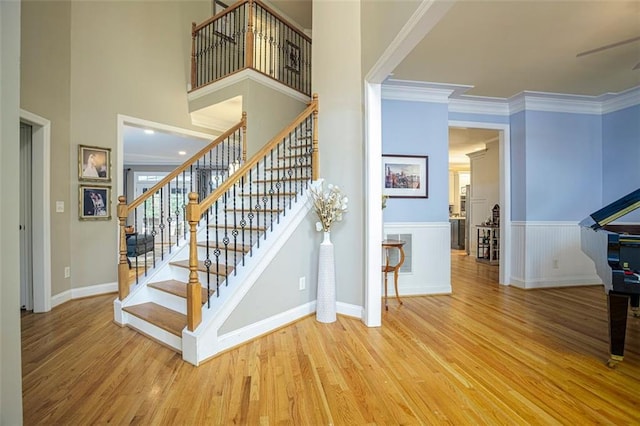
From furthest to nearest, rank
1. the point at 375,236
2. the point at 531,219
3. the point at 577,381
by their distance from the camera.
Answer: the point at 531,219
the point at 375,236
the point at 577,381

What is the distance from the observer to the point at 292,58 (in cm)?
524

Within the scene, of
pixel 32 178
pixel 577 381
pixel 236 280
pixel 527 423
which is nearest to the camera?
pixel 527 423

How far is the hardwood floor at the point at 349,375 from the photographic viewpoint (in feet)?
5.49

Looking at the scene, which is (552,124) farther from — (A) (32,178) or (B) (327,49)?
(A) (32,178)

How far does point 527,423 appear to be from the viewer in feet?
5.22

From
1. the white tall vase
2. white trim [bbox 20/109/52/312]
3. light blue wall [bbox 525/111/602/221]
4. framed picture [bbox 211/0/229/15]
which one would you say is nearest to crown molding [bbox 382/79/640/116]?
light blue wall [bbox 525/111/602/221]

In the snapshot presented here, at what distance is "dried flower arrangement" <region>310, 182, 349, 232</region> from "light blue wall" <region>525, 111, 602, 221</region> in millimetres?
3251

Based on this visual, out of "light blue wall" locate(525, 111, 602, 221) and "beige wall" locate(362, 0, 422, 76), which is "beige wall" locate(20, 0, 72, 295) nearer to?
"beige wall" locate(362, 0, 422, 76)

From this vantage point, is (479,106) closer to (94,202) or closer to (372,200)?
(372,200)

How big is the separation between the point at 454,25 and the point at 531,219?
315 centimetres

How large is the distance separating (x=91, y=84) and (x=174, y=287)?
3.00 m

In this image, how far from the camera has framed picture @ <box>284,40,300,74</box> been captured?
5.22 meters

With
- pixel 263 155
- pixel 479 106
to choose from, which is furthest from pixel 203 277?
pixel 479 106

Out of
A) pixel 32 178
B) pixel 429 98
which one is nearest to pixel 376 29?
pixel 429 98
